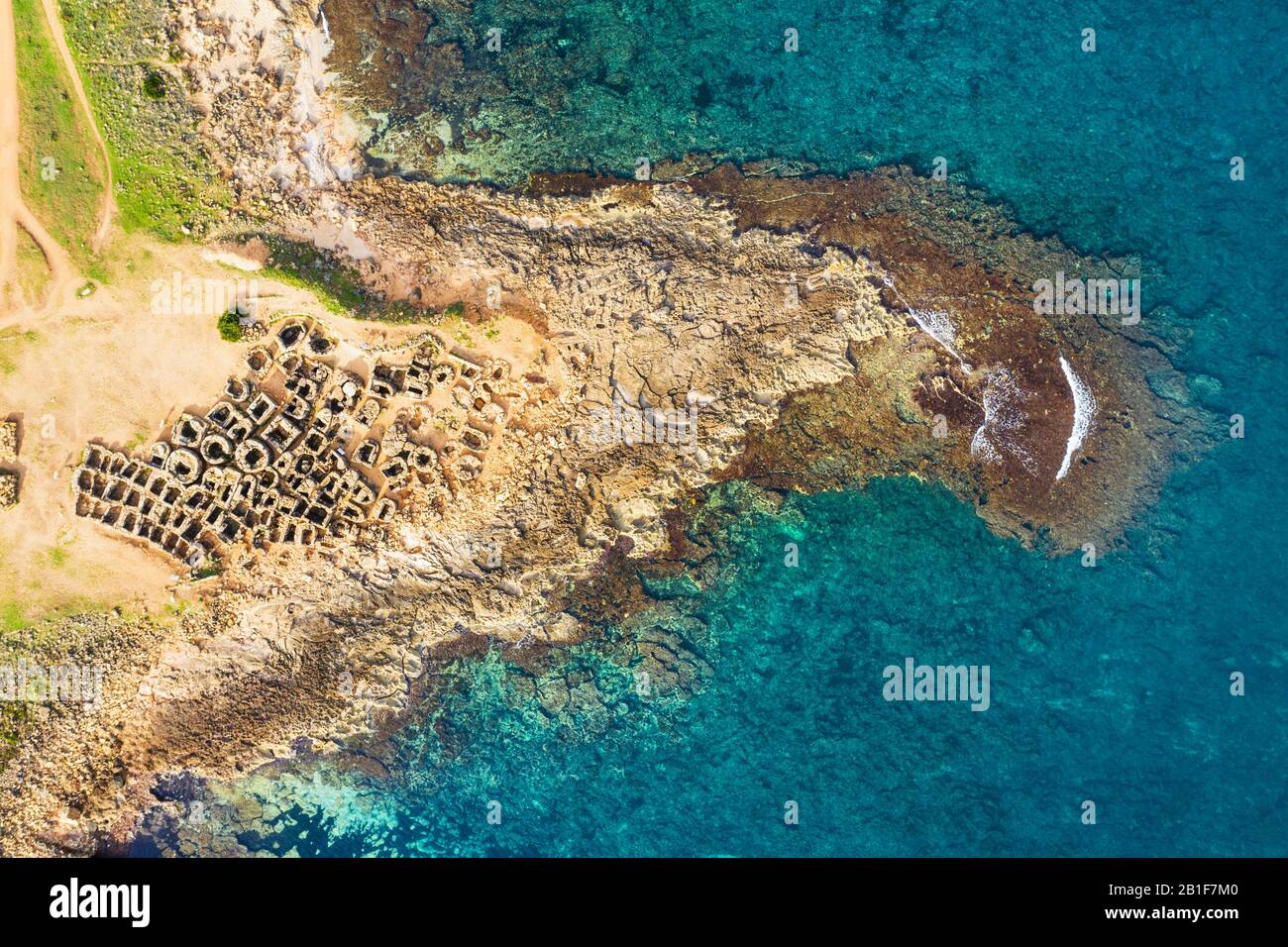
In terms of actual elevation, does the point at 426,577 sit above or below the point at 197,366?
below

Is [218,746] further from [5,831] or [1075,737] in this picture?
[1075,737]

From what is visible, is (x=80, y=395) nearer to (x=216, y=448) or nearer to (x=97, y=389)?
(x=97, y=389)

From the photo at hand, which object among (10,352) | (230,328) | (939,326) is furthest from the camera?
(939,326)

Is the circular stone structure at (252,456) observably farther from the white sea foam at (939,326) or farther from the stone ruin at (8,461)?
the white sea foam at (939,326)

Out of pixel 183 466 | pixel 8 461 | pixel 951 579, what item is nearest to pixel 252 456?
pixel 183 466

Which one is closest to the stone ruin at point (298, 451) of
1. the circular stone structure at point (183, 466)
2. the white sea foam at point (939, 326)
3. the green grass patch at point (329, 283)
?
the circular stone structure at point (183, 466)
